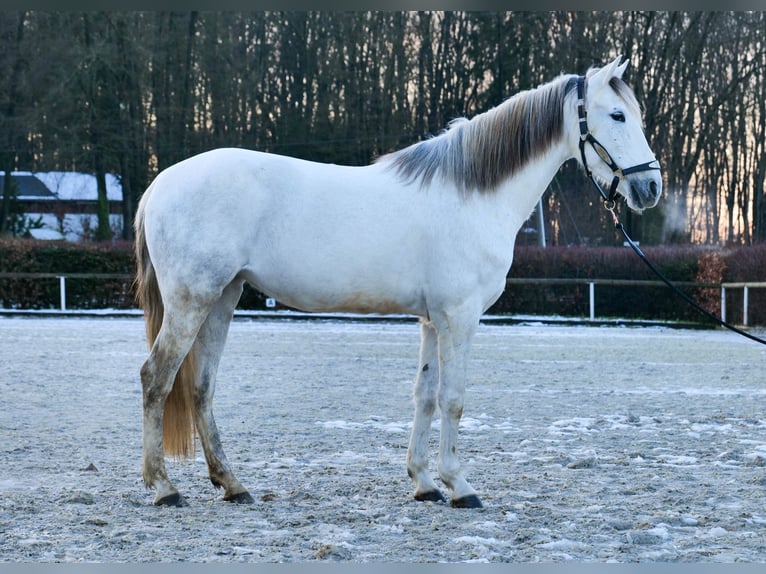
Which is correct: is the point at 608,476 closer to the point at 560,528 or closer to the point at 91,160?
the point at 560,528

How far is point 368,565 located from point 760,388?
296 inches

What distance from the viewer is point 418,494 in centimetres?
497

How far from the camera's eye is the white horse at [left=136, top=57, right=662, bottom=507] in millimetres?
4816

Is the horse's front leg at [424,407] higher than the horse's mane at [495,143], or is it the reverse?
the horse's mane at [495,143]

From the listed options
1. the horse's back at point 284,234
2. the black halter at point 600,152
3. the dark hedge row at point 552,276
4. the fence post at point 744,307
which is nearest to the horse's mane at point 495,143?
the black halter at point 600,152

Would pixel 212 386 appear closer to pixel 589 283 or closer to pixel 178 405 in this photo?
pixel 178 405

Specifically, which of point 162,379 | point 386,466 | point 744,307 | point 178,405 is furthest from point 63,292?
point 162,379

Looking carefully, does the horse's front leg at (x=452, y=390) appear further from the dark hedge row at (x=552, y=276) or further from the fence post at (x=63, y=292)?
the fence post at (x=63, y=292)

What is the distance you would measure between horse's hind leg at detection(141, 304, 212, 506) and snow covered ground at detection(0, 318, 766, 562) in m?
0.15

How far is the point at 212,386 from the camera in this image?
5055mm

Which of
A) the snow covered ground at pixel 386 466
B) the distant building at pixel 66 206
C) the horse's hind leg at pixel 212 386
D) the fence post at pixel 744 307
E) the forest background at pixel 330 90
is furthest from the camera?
the distant building at pixel 66 206

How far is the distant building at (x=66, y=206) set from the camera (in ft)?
116

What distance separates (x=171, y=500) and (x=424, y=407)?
144cm

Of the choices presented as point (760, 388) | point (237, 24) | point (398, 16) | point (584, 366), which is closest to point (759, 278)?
point (584, 366)
